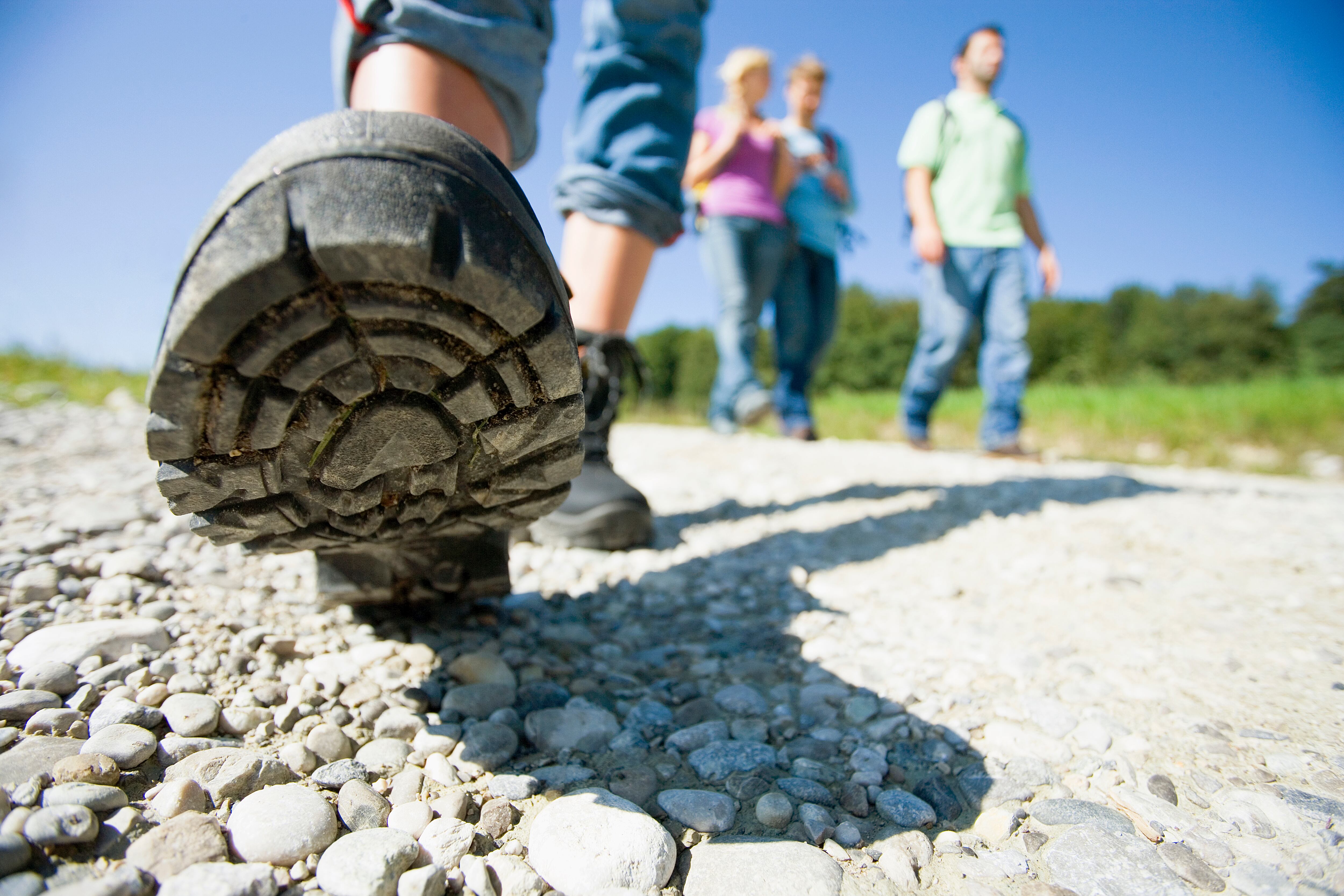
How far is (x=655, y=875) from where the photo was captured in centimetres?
68

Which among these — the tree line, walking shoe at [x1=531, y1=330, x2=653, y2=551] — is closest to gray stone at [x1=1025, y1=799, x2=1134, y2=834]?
walking shoe at [x1=531, y1=330, x2=653, y2=551]

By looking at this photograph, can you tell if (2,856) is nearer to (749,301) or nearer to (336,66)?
(336,66)

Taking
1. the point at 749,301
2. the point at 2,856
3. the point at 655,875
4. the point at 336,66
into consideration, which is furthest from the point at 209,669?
the point at 749,301

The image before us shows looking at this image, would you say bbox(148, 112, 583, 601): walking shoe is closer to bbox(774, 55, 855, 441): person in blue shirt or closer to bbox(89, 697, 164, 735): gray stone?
bbox(89, 697, 164, 735): gray stone

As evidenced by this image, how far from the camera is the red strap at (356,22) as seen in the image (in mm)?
1093

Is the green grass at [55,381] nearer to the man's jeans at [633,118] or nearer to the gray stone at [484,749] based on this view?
the man's jeans at [633,118]

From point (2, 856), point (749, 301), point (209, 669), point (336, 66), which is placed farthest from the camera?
point (749, 301)

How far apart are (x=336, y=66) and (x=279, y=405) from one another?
2.55 ft

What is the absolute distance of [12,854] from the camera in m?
0.57

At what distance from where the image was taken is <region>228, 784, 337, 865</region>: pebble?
649mm

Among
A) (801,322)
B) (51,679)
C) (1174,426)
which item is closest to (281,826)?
(51,679)

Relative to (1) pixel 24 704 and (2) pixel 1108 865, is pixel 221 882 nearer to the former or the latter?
(1) pixel 24 704

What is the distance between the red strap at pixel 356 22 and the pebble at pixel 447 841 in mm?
1120

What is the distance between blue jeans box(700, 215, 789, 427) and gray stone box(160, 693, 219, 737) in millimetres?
3301
